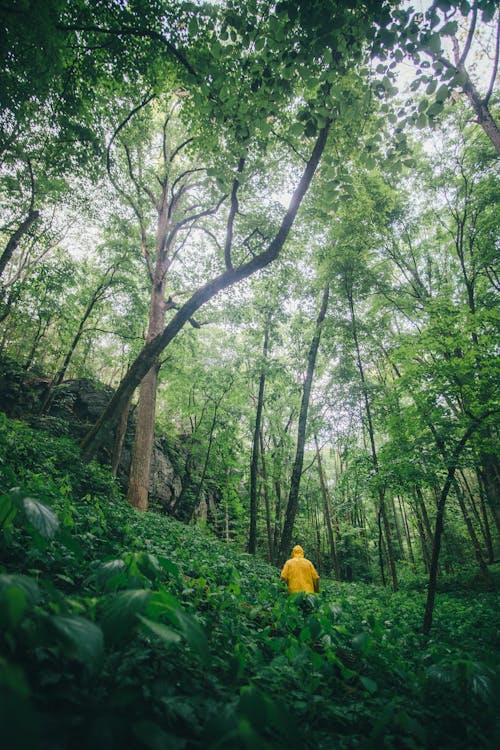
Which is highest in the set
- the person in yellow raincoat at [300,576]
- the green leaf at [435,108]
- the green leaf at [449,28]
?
the green leaf at [449,28]

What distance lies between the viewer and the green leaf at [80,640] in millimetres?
889

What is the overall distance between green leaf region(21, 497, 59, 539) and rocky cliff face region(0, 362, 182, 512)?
11518 millimetres

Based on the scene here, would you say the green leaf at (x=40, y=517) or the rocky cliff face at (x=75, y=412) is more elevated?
the rocky cliff face at (x=75, y=412)

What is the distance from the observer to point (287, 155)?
8.60 meters

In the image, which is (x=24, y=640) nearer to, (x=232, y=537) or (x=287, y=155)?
(x=287, y=155)

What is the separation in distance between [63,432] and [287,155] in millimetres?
11984

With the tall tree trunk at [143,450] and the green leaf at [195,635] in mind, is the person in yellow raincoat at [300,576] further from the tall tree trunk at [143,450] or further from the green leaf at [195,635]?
the tall tree trunk at [143,450]

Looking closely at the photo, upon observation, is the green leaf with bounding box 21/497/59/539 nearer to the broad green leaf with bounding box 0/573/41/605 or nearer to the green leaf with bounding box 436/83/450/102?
the broad green leaf with bounding box 0/573/41/605

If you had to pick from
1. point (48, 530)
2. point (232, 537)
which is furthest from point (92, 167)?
point (232, 537)

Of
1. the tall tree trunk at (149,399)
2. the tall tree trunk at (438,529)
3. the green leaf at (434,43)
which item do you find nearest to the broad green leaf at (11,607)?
the tall tree trunk at (438,529)

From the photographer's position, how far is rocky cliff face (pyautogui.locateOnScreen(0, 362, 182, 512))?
12.7 metres

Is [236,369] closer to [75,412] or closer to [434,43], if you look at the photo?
[75,412]

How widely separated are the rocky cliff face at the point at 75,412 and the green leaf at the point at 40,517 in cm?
1152

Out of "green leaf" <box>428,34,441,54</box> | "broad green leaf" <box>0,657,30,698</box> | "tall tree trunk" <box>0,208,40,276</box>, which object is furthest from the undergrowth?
"tall tree trunk" <box>0,208,40,276</box>
